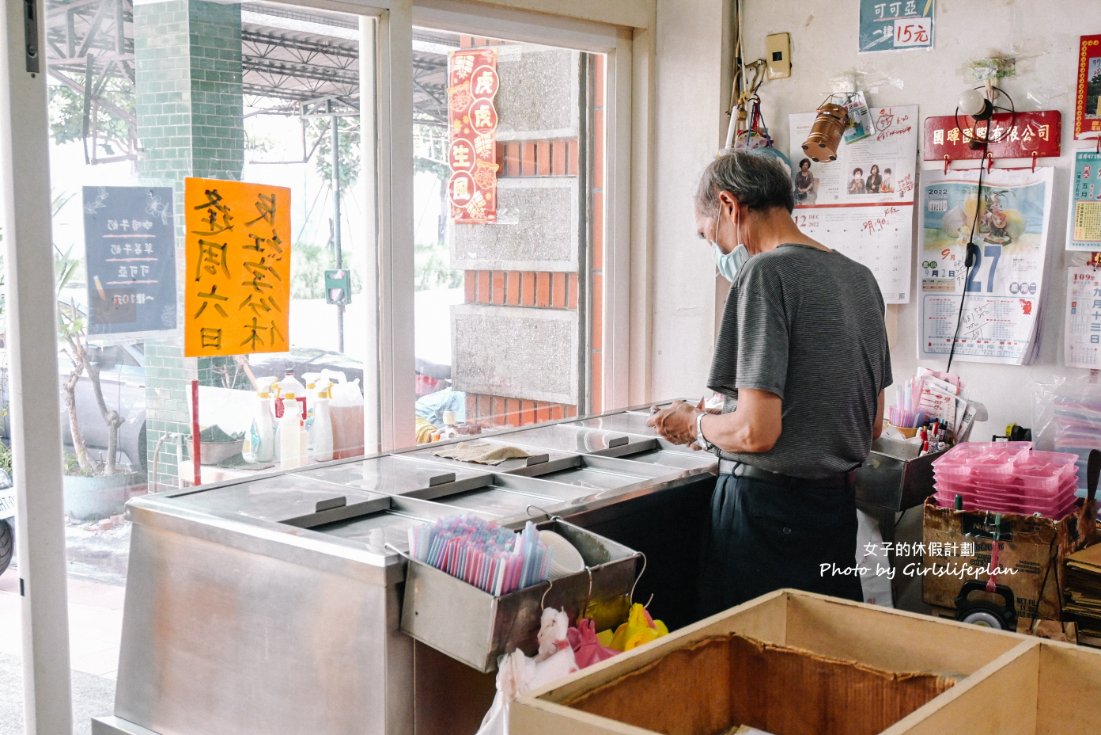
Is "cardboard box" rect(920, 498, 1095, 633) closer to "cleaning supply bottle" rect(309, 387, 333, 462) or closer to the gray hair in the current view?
the gray hair

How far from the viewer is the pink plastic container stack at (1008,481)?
271cm

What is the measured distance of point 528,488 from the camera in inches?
96.8

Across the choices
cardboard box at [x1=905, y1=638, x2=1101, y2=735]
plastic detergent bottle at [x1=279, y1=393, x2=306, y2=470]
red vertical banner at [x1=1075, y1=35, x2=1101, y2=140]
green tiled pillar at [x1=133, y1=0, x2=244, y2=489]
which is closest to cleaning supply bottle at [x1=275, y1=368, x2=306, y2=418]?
plastic detergent bottle at [x1=279, y1=393, x2=306, y2=470]

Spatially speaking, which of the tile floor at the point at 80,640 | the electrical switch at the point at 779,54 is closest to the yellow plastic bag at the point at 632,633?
the tile floor at the point at 80,640

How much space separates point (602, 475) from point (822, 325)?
2.27 feet

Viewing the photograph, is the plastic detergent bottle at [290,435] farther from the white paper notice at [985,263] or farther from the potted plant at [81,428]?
the white paper notice at [985,263]

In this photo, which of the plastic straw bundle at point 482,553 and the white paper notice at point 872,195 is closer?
the plastic straw bundle at point 482,553

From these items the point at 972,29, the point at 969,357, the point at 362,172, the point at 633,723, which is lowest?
the point at 633,723

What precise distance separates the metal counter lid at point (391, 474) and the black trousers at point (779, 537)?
0.57 metres

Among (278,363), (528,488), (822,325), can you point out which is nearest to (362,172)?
(278,363)

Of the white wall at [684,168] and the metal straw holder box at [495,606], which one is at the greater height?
the white wall at [684,168]

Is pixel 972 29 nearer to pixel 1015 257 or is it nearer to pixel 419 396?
pixel 1015 257

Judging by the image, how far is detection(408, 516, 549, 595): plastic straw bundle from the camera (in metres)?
1.69

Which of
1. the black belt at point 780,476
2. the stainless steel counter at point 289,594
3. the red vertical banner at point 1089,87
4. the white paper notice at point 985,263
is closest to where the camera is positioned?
the stainless steel counter at point 289,594
